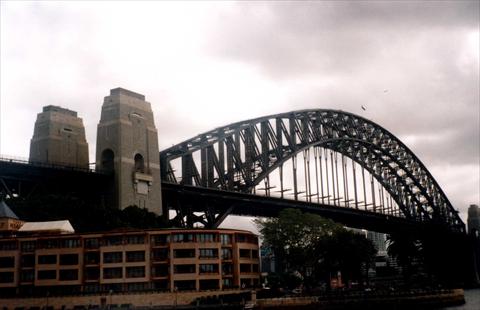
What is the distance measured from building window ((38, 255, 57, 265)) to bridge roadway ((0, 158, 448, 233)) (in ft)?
53.5

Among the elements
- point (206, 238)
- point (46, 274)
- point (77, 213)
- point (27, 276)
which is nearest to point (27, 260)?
point (27, 276)

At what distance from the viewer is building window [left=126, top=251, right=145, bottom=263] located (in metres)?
110

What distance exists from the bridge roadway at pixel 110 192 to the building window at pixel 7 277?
1609cm

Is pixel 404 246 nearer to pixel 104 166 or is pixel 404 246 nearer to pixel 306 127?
pixel 306 127

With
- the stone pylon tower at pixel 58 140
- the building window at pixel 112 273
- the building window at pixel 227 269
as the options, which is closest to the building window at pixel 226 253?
the building window at pixel 227 269

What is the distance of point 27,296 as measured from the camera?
109500mm

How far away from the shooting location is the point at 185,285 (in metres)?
110

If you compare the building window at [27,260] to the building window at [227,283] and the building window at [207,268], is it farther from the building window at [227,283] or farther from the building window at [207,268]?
the building window at [227,283]

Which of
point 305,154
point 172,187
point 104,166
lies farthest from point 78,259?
point 305,154

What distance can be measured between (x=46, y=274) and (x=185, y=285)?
2334cm

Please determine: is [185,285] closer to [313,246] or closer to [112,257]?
[112,257]

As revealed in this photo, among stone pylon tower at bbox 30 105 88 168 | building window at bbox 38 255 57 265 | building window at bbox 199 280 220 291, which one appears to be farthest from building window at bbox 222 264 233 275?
stone pylon tower at bbox 30 105 88 168

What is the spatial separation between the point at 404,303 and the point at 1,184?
72.5 m

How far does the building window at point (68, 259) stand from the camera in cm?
11200
